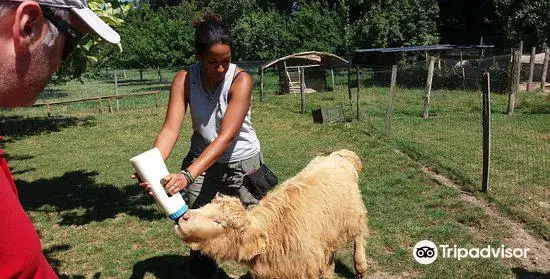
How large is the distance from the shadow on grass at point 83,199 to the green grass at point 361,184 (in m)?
0.03

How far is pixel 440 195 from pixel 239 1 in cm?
3811

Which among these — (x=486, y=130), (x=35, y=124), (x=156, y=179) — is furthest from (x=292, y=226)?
(x=35, y=124)

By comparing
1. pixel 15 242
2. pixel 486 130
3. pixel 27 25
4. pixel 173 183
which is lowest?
pixel 486 130

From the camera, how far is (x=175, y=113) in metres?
3.56

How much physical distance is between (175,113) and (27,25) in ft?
8.19

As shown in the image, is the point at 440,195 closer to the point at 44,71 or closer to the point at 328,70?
the point at 44,71

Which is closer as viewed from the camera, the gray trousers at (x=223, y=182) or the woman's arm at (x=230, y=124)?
the woman's arm at (x=230, y=124)

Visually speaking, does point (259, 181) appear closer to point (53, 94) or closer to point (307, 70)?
point (307, 70)

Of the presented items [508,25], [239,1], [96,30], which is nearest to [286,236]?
[96,30]

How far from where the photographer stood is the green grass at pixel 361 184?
5.19 metres

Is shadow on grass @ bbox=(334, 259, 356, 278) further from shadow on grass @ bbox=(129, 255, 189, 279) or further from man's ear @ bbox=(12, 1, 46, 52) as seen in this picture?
man's ear @ bbox=(12, 1, 46, 52)

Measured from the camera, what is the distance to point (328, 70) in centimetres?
2806

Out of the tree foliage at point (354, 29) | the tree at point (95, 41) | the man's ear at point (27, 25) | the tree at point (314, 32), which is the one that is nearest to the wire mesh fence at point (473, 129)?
the tree at point (95, 41)

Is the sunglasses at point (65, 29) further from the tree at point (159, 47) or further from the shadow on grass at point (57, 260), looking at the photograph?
the tree at point (159, 47)
